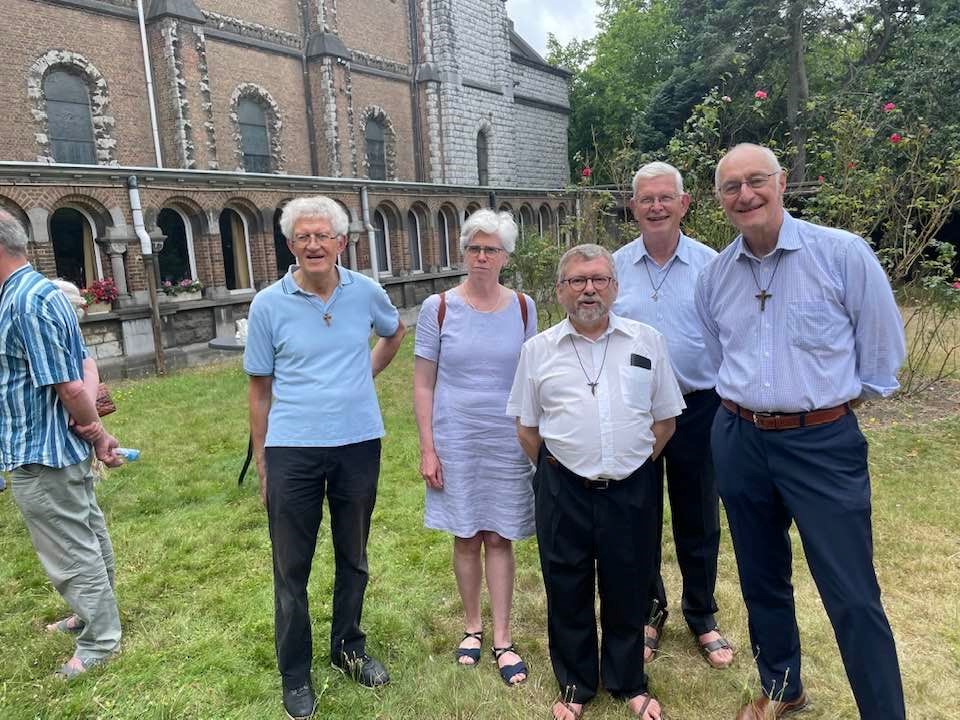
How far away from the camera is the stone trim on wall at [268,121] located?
19.2 metres

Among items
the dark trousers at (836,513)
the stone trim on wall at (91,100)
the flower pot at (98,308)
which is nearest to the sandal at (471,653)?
the dark trousers at (836,513)

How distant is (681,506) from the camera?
302 centimetres

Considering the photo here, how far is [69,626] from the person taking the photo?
3436 mm

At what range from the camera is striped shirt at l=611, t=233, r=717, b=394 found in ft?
9.29

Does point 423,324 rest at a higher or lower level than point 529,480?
higher

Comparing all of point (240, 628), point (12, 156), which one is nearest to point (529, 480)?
point (240, 628)

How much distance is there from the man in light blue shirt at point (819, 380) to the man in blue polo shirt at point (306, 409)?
1472mm

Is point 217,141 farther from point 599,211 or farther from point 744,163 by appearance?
point 744,163

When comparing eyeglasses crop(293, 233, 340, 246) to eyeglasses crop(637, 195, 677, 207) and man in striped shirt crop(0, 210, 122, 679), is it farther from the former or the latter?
eyeglasses crop(637, 195, 677, 207)

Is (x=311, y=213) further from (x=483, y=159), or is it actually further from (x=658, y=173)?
(x=483, y=159)

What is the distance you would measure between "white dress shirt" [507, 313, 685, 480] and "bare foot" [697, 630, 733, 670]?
1.19 m

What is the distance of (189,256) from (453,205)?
8.69 meters

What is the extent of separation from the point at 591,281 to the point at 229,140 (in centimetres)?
1920

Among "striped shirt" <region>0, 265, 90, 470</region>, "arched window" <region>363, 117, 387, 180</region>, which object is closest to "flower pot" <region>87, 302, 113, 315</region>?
"striped shirt" <region>0, 265, 90, 470</region>
